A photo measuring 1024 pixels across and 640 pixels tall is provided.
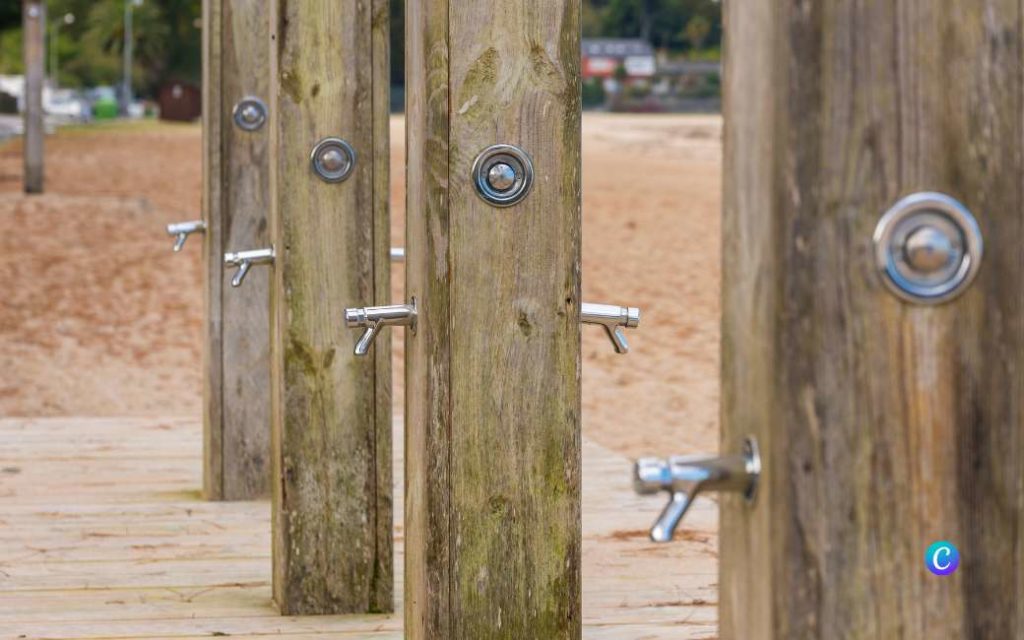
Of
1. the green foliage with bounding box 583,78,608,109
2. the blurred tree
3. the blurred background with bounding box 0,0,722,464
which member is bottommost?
the blurred background with bounding box 0,0,722,464

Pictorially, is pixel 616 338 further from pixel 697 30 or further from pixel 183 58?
pixel 697 30

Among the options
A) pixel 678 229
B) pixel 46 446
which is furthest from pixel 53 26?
pixel 46 446

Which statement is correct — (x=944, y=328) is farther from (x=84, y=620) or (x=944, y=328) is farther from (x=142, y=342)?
(x=142, y=342)

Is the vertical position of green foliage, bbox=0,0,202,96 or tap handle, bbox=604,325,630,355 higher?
green foliage, bbox=0,0,202,96

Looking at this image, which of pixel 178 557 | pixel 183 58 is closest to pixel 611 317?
pixel 178 557

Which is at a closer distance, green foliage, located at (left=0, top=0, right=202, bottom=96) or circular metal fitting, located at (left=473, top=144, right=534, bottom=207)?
circular metal fitting, located at (left=473, top=144, right=534, bottom=207)

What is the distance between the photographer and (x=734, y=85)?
1314 millimetres

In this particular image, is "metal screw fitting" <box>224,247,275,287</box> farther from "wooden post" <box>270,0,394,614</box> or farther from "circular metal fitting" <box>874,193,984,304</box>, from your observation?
"circular metal fitting" <box>874,193,984,304</box>

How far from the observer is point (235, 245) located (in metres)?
4.67

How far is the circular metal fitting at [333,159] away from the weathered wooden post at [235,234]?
131 cm

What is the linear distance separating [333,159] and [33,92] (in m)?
14.6

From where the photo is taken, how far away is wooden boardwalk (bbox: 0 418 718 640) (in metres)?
3.35

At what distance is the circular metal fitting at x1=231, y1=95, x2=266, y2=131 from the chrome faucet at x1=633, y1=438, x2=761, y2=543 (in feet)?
11.4

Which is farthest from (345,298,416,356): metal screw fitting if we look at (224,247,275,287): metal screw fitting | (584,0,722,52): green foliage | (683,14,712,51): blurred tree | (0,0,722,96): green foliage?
(584,0,722,52): green foliage
